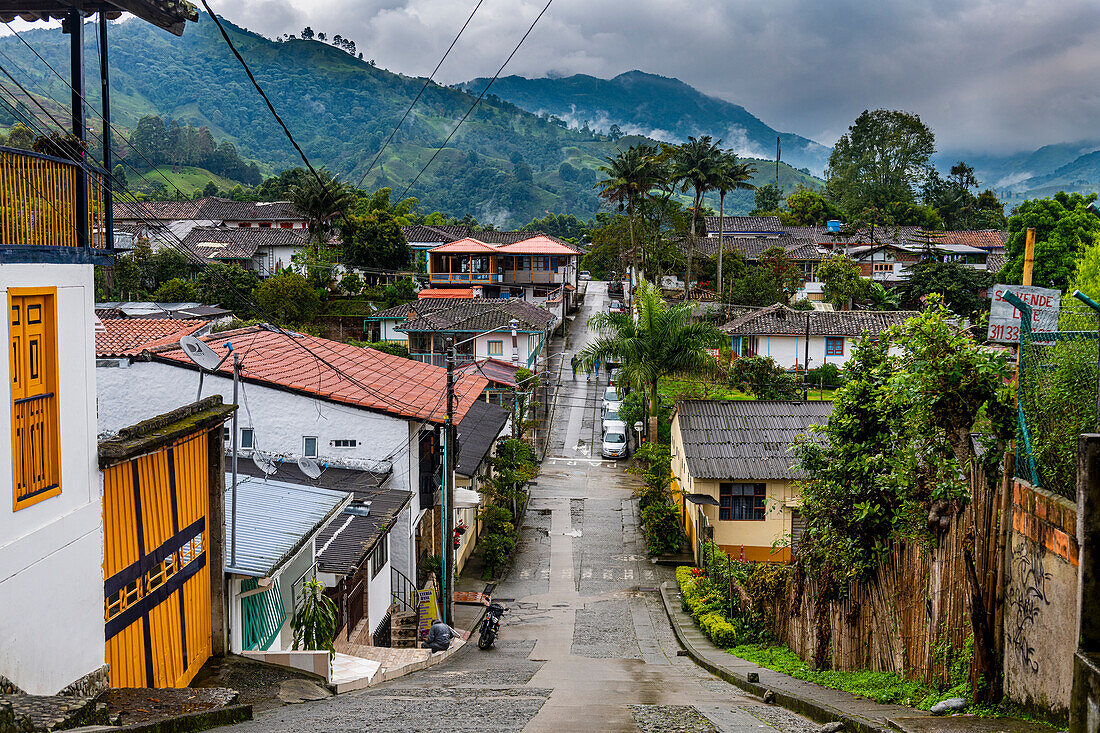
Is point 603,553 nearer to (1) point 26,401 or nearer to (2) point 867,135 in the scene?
(1) point 26,401

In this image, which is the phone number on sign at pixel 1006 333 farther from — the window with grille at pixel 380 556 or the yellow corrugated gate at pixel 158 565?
the window with grille at pixel 380 556

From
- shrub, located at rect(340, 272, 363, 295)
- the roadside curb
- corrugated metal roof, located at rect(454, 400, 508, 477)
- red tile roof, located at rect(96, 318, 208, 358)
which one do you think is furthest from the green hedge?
shrub, located at rect(340, 272, 363, 295)

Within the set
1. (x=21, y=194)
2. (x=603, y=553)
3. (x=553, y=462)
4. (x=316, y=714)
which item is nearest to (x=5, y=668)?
(x=316, y=714)

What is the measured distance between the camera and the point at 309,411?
2000 cm

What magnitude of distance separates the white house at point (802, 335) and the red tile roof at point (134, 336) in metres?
30.8

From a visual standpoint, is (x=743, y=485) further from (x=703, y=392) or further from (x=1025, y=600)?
(x=1025, y=600)

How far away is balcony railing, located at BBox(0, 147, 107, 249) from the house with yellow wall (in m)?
19.5

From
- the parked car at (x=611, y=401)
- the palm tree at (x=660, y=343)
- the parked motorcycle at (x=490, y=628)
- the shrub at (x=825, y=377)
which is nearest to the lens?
the parked motorcycle at (x=490, y=628)

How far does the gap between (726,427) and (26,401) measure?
74.2 ft

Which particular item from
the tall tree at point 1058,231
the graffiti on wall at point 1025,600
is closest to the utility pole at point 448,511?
the graffiti on wall at point 1025,600

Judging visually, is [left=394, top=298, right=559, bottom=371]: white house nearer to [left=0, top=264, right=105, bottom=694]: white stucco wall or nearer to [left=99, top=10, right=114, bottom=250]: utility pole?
[left=99, top=10, right=114, bottom=250]: utility pole

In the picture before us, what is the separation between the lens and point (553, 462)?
39938 mm

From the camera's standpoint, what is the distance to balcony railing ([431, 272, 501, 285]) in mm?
66125

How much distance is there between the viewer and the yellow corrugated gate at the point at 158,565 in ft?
29.3
